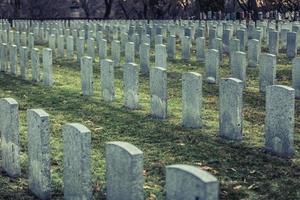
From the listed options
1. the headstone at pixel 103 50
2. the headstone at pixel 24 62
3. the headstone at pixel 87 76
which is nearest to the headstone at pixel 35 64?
the headstone at pixel 24 62

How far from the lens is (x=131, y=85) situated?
917 centimetres

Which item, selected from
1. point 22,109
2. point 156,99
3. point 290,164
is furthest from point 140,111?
point 290,164

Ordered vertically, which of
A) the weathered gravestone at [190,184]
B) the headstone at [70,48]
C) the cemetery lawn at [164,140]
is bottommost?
the cemetery lawn at [164,140]

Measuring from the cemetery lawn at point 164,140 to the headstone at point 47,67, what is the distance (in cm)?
26

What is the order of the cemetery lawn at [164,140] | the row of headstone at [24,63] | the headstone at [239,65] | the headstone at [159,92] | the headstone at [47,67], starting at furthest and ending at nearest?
the row of headstone at [24,63], the headstone at [47,67], the headstone at [239,65], the headstone at [159,92], the cemetery lawn at [164,140]

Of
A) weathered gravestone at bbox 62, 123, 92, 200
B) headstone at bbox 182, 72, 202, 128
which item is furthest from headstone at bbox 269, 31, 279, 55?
weathered gravestone at bbox 62, 123, 92, 200

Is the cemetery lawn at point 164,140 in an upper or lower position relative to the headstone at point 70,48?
lower

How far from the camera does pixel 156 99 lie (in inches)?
337

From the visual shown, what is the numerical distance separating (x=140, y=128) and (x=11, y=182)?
99.3 inches

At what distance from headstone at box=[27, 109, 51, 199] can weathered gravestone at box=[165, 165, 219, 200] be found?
185 cm

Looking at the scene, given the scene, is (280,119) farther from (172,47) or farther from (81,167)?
(172,47)

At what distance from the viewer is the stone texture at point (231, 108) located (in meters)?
7.09

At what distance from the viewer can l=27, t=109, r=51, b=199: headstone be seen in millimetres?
5145

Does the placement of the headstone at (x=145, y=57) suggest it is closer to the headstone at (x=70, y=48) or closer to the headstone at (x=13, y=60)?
the headstone at (x=13, y=60)
